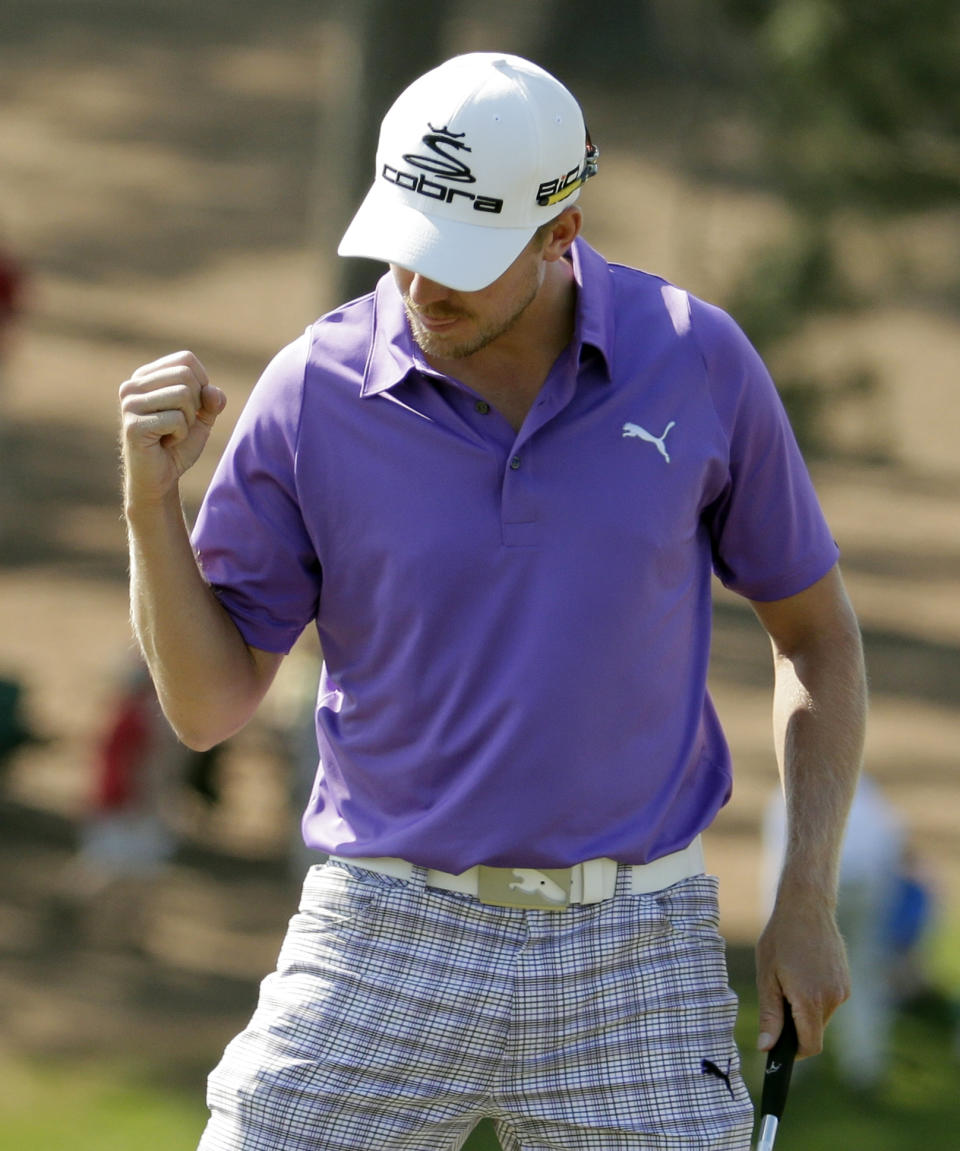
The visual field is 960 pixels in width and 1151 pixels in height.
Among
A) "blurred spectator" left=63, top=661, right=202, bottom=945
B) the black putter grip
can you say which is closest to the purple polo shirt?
the black putter grip

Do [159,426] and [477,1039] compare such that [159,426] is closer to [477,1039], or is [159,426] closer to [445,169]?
[445,169]

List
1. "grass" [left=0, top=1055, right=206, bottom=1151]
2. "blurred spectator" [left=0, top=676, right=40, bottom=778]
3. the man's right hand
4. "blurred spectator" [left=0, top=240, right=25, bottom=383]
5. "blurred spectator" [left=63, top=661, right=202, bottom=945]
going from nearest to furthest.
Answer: the man's right hand → "grass" [left=0, top=1055, right=206, bottom=1151] → "blurred spectator" [left=63, top=661, right=202, bottom=945] → "blurred spectator" [left=0, top=676, right=40, bottom=778] → "blurred spectator" [left=0, top=240, right=25, bottom=383]

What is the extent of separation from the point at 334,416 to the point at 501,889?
70cm

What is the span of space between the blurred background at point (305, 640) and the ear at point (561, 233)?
468 cm

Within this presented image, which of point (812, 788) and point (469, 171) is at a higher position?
point (469, 171)

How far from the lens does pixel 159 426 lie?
2.57 meters

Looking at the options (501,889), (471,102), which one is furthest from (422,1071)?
(471,102)

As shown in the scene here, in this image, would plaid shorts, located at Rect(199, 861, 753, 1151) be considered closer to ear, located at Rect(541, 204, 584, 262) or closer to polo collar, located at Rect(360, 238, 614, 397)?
polo collar, located at Rect(360, 238, 614, 397)

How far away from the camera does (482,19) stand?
25328 millimetres

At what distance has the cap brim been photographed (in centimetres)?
260

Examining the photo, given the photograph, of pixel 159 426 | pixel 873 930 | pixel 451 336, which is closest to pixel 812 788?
pixel 451 336

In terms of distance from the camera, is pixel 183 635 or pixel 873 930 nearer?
pixel 183 635

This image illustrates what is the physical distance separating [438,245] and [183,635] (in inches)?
25.2

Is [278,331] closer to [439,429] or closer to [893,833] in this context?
[893,833]
